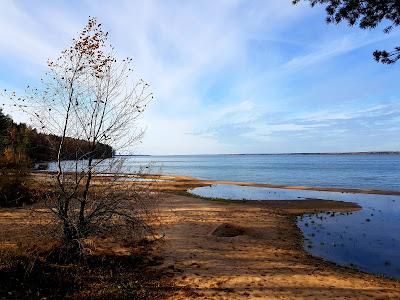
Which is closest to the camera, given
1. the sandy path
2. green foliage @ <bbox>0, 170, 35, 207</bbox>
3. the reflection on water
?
the sandy path

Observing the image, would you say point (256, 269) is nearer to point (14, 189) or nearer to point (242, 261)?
point (242, 261)

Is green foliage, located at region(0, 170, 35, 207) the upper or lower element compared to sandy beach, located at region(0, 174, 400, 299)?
upper

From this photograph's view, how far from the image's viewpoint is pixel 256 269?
11766 mm

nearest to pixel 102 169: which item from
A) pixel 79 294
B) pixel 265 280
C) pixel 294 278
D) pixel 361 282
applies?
pixel 79 294

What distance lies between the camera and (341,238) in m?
17.6

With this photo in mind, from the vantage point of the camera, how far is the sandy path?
9.65m

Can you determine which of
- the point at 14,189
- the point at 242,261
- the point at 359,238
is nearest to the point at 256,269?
the point at 242,261

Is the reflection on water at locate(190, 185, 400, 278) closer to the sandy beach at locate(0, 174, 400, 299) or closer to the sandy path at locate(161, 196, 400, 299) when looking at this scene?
the sandy beach at locate(0, 174, 400, 299)

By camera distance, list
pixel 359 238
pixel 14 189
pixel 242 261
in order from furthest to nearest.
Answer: pixel 14 189, pixel 359 238, pixel 242 261

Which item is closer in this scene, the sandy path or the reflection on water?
the sandy path

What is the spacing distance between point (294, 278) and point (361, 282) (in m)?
1.99

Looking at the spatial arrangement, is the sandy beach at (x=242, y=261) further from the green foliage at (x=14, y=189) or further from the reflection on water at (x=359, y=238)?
the green foliage at (x=14, y=189)

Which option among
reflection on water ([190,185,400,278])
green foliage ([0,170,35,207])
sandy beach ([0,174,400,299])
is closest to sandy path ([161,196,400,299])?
sandy beach ([0,174,400,299])

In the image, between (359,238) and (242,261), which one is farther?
(359,238)
